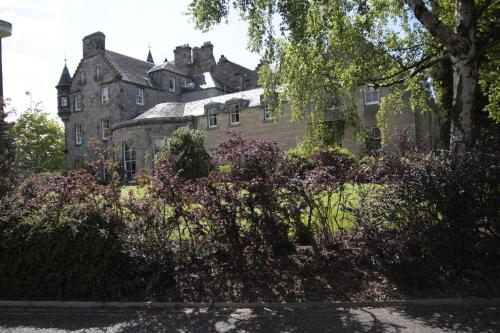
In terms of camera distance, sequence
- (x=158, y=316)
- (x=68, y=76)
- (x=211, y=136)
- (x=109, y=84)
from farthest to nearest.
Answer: (x=68, y=76), (x=109, y=84), (x=211, y=136), (x=158, y=316)

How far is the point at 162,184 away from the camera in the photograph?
688 cm

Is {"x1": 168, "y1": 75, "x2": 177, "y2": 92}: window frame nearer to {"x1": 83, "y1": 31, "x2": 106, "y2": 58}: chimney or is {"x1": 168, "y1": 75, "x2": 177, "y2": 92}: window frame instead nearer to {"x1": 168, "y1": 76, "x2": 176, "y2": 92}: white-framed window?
{"x1": 168, "y1": 76, "x2": 176, "y2": 92}: white-framed window

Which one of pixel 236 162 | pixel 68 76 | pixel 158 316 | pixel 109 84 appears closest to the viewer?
pixel 158 316

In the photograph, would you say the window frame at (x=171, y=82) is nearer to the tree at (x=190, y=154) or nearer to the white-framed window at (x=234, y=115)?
the white-framed window at (x=234, y=115)

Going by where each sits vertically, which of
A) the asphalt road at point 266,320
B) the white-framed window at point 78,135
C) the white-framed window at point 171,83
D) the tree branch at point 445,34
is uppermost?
the white-framed window at point 171,83

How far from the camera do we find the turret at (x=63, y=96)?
48.3 m

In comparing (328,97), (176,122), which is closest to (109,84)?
(176,122)

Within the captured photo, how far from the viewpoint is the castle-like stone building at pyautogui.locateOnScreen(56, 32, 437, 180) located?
3306 centimetres

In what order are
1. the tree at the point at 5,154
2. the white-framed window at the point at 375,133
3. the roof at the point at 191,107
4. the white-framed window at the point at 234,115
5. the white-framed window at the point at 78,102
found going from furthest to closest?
the white-framed window at the point at 78,102
the roof at the point at 191,107
the white-framed window at the point at 234,115
the white-framed window at the point at 375,133
the tree at the point at 5,154

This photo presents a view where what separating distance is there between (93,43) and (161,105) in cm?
1351

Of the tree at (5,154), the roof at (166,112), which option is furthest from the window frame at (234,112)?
the tree at (5,154)

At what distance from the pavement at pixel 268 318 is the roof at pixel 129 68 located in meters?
40.3

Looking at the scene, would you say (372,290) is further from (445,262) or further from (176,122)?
(176,122)

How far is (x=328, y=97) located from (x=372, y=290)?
20.3 feet
